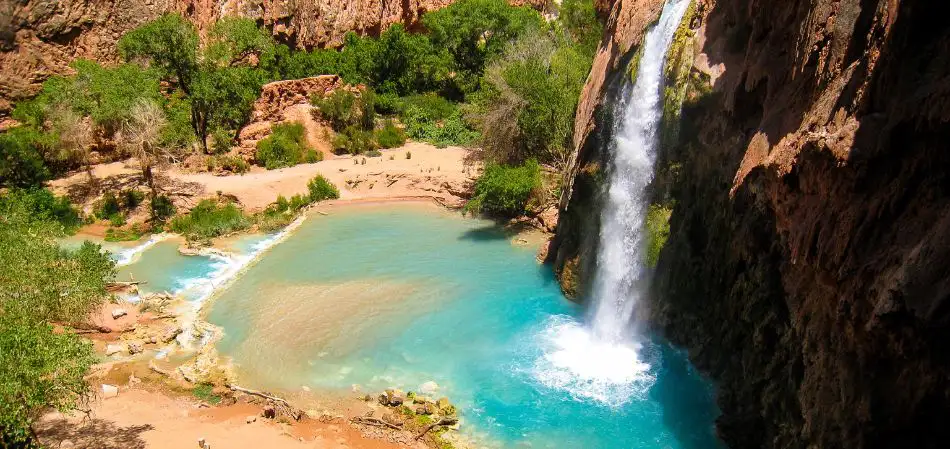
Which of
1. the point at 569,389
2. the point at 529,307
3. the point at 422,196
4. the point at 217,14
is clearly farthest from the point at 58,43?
the point at 569,389

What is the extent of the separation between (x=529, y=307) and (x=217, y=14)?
33437 millimetres

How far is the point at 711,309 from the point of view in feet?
53.7

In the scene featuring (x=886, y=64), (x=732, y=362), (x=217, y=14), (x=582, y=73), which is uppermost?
(x=217, y=14)

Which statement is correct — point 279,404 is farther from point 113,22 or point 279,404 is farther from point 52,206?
point 113,22

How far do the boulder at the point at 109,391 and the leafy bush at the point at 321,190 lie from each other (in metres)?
15.9

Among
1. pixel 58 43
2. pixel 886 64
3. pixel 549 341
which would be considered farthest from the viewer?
pixel 58 43

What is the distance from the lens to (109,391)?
15734 mm

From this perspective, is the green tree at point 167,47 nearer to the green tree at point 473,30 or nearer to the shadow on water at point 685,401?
the green tree at point 473,30

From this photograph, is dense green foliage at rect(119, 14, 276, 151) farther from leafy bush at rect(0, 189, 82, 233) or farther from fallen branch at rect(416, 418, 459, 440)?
fallen branch at rect(416, 418, 459, 440)

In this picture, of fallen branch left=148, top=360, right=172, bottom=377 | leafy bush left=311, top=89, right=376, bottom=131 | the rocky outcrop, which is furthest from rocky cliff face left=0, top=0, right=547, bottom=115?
fallen branch left=148, top=360, right=172, bottom=377

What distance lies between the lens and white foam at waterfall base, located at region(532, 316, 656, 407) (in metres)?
15.7

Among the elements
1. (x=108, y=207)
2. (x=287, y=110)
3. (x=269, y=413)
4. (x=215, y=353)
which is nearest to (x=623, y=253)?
(x=269, y=413)

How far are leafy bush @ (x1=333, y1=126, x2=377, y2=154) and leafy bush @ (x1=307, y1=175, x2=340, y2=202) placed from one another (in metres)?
5.50

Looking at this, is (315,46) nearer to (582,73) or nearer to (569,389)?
(582,73)
